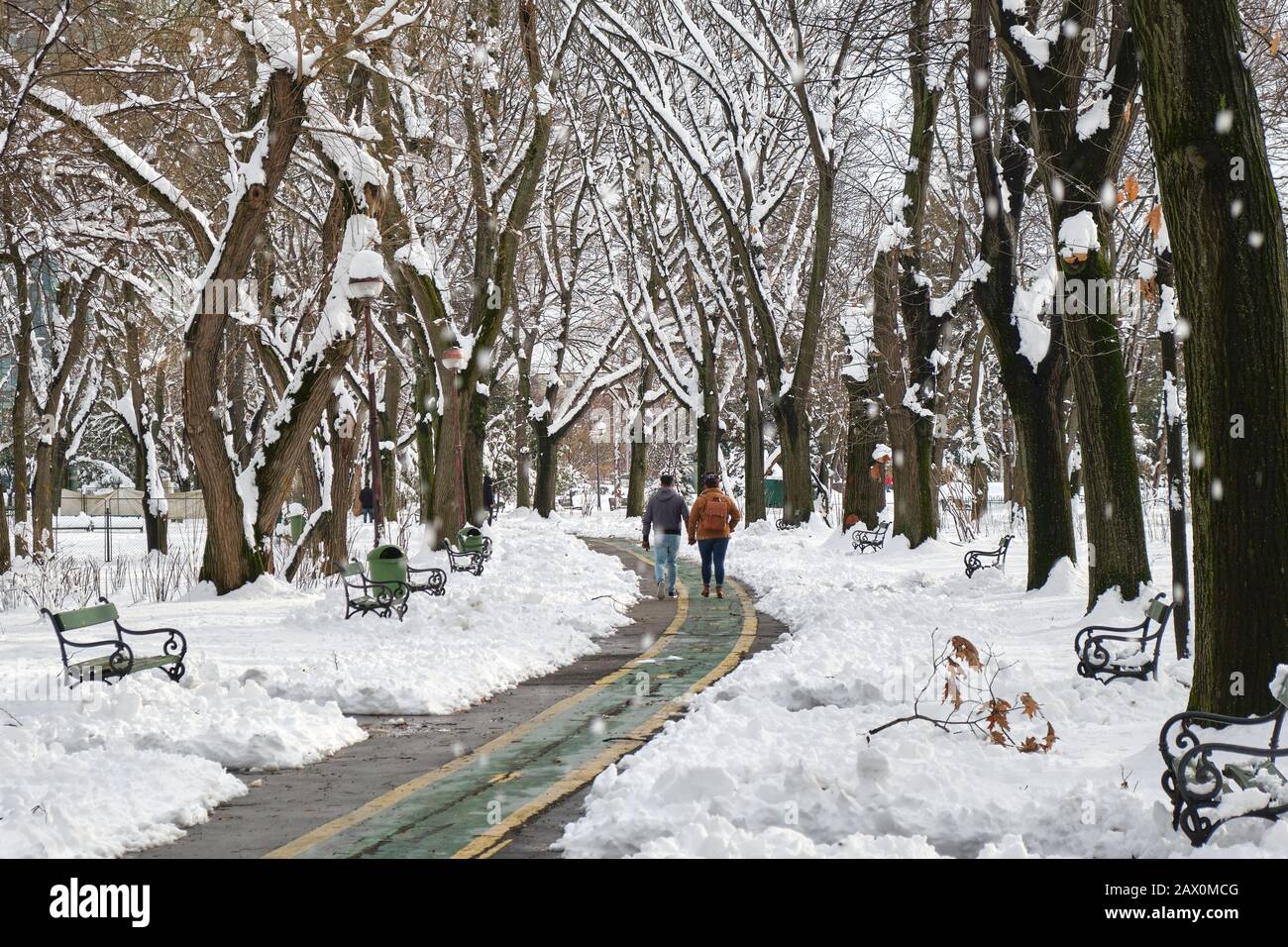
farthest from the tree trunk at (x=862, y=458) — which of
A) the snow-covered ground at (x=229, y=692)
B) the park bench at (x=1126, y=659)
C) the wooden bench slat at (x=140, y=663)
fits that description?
the wooden bench slat at (x=140, y=663)

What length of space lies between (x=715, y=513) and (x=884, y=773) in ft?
40.6

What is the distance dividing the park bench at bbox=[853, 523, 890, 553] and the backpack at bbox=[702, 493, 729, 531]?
865 centimetres

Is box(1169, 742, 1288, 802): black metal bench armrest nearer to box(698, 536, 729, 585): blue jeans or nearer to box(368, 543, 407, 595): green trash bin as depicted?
box(368, 543, 407, 595): green trash bin

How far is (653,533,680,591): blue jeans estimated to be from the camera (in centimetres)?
1927

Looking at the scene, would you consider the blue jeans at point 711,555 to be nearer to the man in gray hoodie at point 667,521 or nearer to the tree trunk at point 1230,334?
the man in gray hoodie at point 667,521

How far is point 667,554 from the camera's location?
19.4 meters

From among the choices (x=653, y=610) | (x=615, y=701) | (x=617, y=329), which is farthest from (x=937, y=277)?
(x=615, y=701)

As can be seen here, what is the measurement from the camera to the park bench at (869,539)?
2678 cm

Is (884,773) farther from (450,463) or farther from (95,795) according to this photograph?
(450,463)

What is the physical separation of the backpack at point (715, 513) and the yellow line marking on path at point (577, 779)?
21.0ft

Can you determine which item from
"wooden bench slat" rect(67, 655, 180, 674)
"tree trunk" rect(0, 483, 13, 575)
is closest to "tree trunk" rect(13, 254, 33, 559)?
"tree trunk" rect(0, 483, 13, 575)

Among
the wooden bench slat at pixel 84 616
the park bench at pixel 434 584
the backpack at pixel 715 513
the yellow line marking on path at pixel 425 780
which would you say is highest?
the backpack at pixel 715 513

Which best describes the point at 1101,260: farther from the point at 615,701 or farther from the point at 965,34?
the point at 615,701
